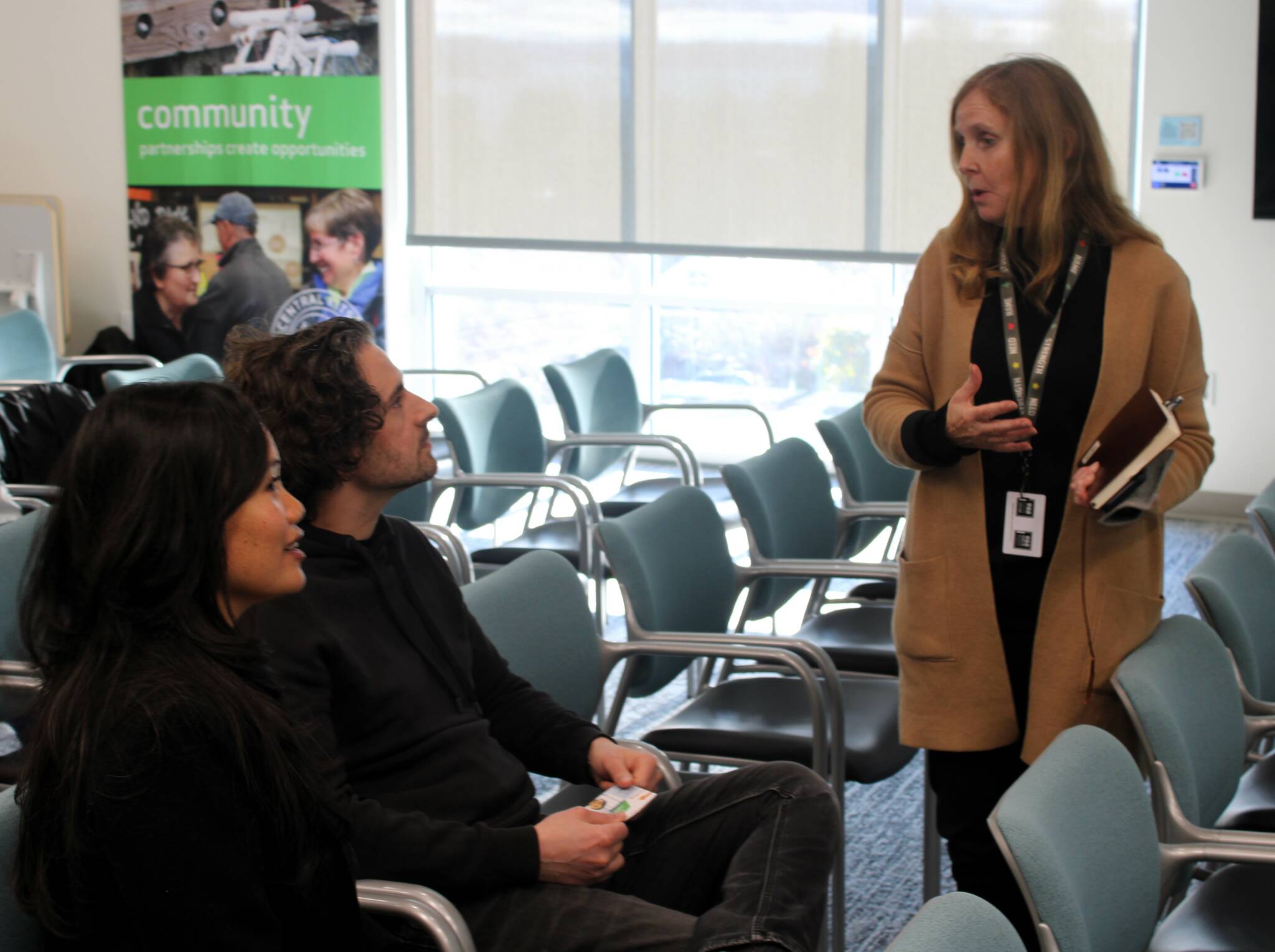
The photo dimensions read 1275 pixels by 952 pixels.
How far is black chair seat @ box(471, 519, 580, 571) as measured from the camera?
3713 millimetres

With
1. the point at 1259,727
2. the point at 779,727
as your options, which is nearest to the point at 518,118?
the point at 779,727

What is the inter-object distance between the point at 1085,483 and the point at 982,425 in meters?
0.16

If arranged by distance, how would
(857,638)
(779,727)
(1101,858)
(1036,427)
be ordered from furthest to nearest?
(857,638) < (779,727) < (1036,427) < (1101,858)

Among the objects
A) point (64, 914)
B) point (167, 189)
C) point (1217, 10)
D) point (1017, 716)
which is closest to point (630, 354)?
point (167, 189)

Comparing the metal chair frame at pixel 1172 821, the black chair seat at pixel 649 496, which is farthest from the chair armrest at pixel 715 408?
the metal chair frame at pixel 1172 821

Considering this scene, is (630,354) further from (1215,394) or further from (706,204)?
(1215,394)

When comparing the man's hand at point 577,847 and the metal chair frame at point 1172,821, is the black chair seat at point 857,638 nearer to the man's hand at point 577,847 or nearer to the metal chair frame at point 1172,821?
the metal chair frame at point 1172,821

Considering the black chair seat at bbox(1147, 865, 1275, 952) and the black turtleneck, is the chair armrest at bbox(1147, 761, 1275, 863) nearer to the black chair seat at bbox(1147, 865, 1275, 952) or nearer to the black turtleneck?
the black chair seat at bbox(1147, 865, 1275, 952)

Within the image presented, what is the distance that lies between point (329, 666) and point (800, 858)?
61 cm

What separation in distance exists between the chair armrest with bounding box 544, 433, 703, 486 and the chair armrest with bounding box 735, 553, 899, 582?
1.28 m

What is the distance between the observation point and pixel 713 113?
6.29m

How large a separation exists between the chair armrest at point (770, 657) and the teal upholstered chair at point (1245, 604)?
2.04 ft

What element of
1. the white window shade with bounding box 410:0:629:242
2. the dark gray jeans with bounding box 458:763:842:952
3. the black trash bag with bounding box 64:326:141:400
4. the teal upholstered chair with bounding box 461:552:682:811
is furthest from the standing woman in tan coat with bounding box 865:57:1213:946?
the black trash bag with bounding box 64:326:141:400

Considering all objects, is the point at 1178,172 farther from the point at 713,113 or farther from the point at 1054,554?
the point at 1054,554
